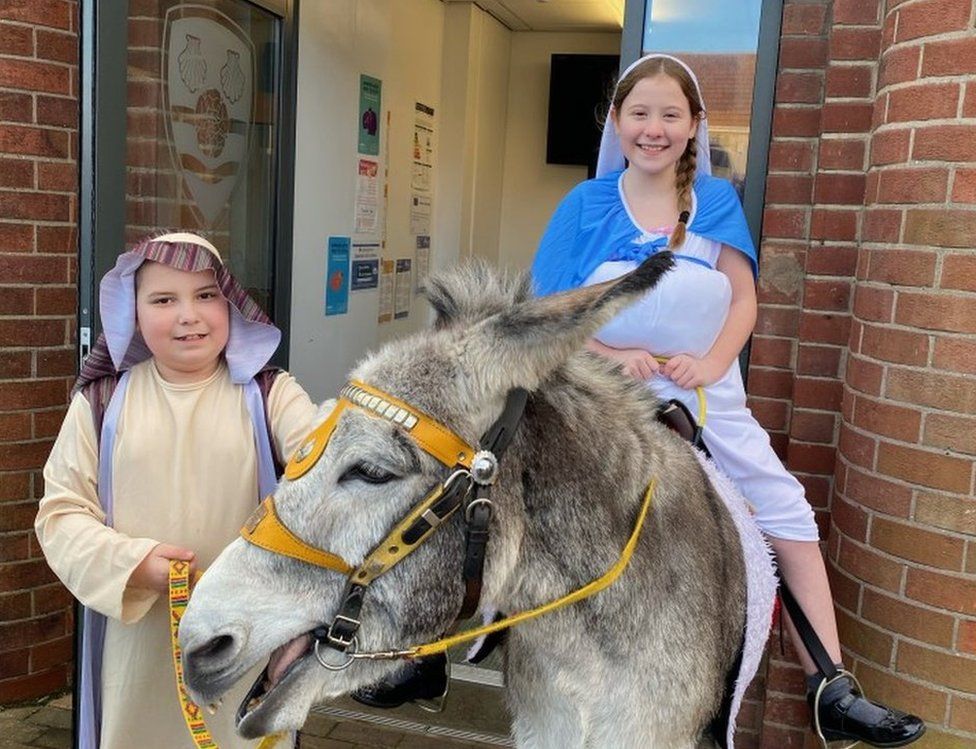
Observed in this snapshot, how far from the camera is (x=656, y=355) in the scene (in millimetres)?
2477

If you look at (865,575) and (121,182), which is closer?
(865,575)

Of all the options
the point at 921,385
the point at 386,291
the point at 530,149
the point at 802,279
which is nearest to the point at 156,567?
the point at 921,385

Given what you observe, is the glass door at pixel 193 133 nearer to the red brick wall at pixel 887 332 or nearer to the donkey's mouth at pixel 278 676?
the donkey's mouth at pixel 278 676

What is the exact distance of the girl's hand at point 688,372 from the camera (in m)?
2.42

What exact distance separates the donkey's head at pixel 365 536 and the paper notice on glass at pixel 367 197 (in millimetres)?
4678

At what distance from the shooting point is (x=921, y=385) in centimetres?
269

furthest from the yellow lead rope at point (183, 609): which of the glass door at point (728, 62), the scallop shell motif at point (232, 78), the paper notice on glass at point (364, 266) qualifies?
the paper notice on glass at point (364, 266)

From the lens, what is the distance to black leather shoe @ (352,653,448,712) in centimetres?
215

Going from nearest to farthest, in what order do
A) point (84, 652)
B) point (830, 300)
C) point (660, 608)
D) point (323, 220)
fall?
point (660, 608) → point (84, 652) → point (830, 300) → point (323, 220)

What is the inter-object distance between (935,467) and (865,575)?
0.44 m

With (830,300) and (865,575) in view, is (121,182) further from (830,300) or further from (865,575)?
(865,575)

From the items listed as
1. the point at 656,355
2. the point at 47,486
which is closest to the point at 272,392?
the point at 47,486

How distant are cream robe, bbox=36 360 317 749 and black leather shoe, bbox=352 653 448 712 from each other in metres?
0.51

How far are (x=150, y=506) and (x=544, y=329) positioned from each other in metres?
1.37
